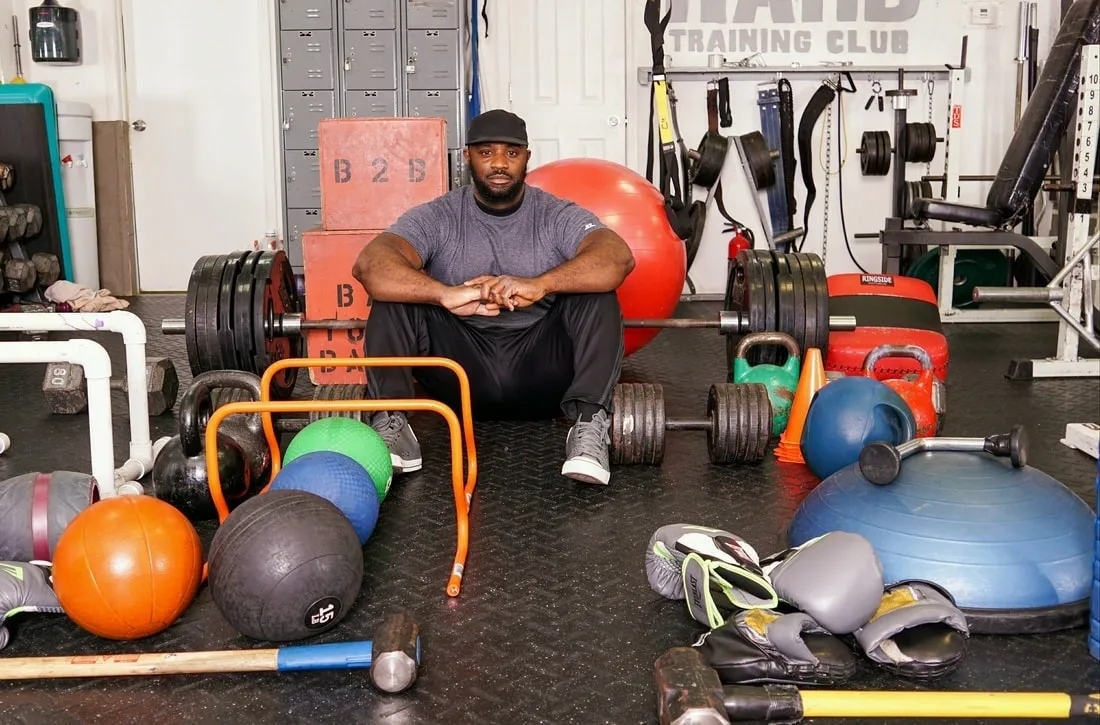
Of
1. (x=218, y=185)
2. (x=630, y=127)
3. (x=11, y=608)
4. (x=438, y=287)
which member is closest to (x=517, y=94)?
(x=630, y=127)

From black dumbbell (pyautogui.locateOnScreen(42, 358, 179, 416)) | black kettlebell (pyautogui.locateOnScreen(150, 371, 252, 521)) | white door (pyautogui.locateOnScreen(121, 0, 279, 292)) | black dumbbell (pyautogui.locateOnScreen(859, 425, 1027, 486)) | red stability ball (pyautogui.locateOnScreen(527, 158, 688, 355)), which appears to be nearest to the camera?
black dumbbell (pyautogui.locateOnScreen(859, 425, 1027, 486))

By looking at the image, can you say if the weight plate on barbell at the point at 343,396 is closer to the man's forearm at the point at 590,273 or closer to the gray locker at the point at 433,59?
the man's forearm at the point at 590,273

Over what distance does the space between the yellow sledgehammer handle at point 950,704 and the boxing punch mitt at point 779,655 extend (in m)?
0.13

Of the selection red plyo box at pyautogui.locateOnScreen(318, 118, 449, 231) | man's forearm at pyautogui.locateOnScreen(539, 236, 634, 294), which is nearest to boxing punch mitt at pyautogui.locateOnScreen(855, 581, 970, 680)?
man's forearm at pyautogui.locateOnScreen(539, 236, 634, 294)

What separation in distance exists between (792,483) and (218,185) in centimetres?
527

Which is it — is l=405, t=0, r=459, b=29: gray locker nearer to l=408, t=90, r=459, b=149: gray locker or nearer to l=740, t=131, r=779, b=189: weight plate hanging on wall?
l=408, t=90, r=459, b=149: gray locker

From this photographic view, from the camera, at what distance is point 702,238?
6859 mm

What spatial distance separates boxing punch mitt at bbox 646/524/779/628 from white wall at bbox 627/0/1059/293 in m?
4.85

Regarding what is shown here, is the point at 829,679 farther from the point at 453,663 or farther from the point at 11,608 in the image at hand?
the point at 11,608

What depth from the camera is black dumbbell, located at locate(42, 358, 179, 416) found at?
3.73m

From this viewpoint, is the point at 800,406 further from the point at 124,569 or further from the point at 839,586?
the point at 124,569

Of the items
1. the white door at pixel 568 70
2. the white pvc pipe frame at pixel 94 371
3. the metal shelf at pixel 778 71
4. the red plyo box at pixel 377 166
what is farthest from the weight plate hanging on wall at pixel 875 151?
the white pvc pipe frame at pixel 94 371

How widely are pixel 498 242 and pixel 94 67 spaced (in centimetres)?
491

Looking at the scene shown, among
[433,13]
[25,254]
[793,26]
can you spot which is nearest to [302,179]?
[433,13]
